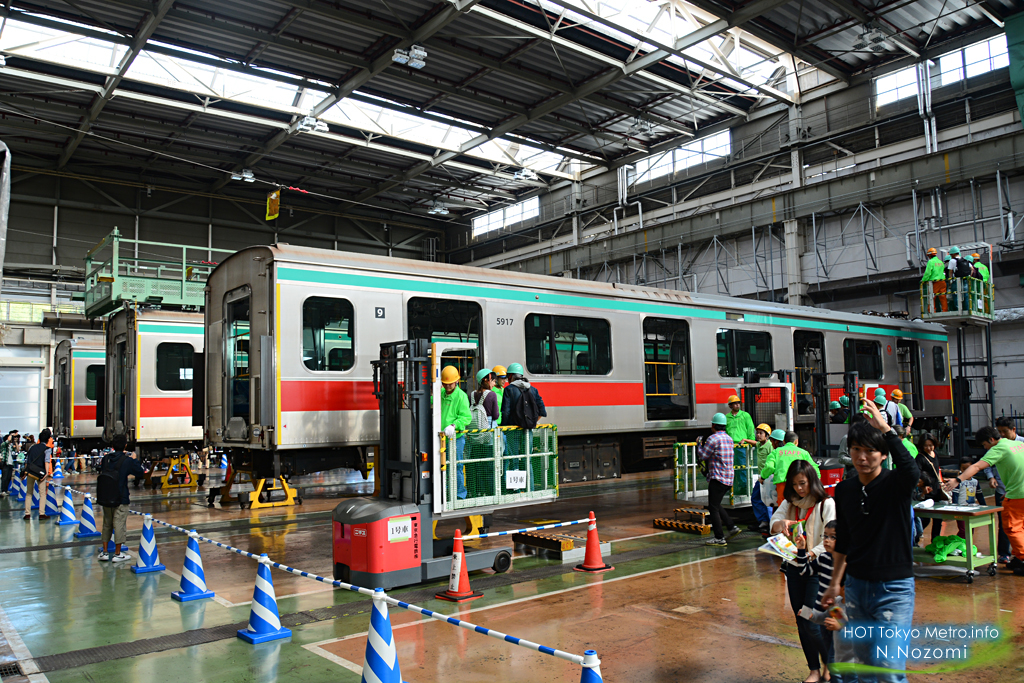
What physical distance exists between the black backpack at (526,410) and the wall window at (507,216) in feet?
87.4

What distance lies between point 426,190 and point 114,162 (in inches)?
515

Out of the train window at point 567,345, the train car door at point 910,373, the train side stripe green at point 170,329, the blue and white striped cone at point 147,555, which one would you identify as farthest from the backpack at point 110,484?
the train car door at point 910,373

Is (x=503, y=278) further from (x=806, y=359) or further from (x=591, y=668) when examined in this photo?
(x=591, y=668)

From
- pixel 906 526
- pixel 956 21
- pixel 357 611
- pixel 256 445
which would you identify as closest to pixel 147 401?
pixel 256 445

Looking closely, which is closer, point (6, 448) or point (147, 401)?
point (147, 401)

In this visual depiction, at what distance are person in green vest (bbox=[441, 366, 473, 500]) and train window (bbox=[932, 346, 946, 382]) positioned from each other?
19496mm

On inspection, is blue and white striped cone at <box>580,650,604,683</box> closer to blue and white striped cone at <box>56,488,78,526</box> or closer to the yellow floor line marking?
the yellow floor line marking

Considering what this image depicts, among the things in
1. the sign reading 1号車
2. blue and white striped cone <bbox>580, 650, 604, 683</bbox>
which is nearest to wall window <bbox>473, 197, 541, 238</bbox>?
the sign reading 1号車

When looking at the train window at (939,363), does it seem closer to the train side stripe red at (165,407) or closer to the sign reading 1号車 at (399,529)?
the sign reading 1号車 at (399,529)

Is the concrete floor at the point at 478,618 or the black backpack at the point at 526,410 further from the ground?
the black backpack at the point at 526,410

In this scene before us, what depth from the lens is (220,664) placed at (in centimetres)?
545

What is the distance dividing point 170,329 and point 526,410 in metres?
12.0

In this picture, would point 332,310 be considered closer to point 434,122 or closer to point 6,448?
point 6,448

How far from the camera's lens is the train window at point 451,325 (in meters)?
11.3
